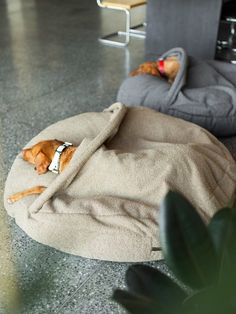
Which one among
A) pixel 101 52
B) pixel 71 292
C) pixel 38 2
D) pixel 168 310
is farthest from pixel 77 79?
pixel 38 2

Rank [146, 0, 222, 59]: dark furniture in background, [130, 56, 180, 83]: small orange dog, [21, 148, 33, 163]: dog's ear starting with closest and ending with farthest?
1. [21, 148, 33, 163]: dog's ear
2. [130, 56, 180, 83]: small orange dog
3. [146, 0, 222, 59]: dark furniture in background

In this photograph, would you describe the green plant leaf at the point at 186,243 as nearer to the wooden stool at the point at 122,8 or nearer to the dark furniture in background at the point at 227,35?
the dark furniture in background at the point at 227,35

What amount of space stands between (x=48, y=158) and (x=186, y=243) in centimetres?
120

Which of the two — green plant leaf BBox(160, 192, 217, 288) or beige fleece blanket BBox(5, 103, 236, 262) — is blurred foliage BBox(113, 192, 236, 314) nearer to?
green plant leaf BBox(160, 192, 217, 288)

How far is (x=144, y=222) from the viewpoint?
1.43 m

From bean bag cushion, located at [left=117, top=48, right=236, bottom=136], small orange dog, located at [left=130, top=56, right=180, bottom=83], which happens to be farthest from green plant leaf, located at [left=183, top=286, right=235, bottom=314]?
small orange dog, located at [left=130, top=56, right=180, bottom=83]

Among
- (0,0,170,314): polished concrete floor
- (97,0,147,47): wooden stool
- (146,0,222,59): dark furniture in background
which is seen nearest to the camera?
(0,0,170,314): polished concrete floor

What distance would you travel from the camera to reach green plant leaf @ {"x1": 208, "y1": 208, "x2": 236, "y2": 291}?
1.56 ft

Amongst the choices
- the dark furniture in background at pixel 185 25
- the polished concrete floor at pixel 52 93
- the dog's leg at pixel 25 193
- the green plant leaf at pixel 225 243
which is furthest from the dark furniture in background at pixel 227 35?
the green plant leaf at pixel 225 243

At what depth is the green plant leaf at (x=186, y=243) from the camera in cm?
49

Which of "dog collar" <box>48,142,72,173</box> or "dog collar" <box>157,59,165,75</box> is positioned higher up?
"dog collar" <box>157,59,165,75</box>

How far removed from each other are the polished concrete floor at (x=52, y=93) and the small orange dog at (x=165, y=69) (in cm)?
38

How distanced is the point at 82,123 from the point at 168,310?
4.90ft

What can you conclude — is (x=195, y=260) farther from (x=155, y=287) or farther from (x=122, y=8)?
(x=122, y=8)
